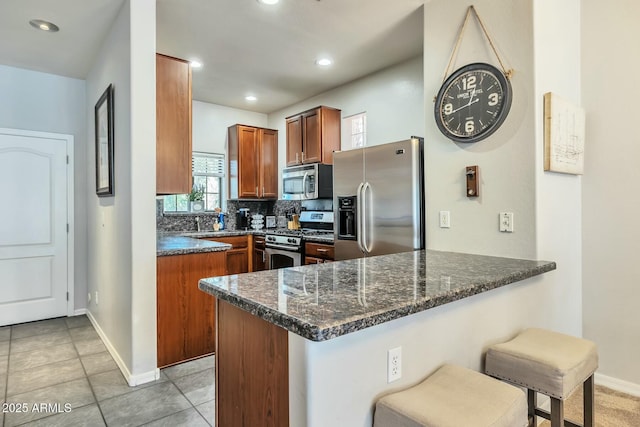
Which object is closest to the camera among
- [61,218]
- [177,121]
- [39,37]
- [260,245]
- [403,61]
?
[177,121]

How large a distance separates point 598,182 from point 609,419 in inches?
58.3

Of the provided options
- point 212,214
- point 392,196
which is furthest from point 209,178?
point 392,196

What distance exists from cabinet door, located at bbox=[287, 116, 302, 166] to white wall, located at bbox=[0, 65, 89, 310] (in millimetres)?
2377

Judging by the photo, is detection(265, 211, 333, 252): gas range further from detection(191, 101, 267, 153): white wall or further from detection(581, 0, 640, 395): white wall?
detection(581, 0, 640, 395): white wall

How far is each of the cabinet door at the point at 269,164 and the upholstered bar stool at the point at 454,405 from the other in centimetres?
443

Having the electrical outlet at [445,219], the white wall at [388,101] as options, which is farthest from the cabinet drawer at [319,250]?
the electrical outlet at [445,219]

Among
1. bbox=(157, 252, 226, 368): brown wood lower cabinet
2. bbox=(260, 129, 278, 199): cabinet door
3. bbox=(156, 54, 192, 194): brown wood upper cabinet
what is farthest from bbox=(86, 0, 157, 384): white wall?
bbox=(260, 129, 278, 199): cabinet door

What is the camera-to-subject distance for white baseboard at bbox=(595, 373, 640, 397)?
2.33 m

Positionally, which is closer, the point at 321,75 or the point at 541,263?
the point at 541,263

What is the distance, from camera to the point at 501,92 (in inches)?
85.9

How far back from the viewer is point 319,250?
12.9 ft

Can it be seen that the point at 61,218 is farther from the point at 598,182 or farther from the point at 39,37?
the point at 598,182

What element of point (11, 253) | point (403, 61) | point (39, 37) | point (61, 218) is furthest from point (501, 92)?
point (11, 253)

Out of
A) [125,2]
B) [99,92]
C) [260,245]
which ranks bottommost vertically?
[260,245]
